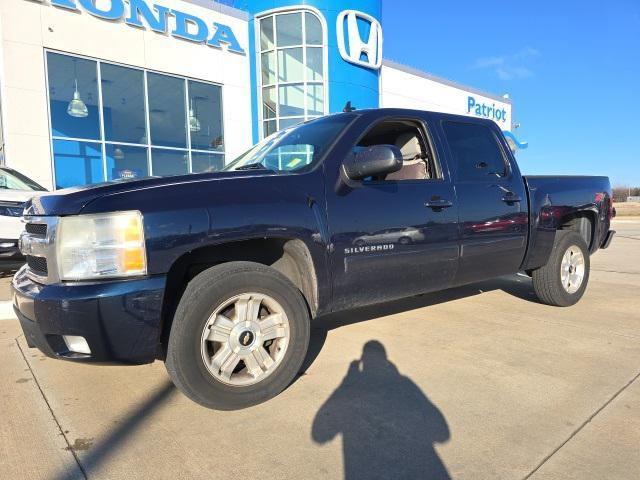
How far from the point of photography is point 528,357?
342 centimetres

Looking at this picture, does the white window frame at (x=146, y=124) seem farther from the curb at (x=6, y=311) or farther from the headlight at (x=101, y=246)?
the headlight at (x=101, y=246)

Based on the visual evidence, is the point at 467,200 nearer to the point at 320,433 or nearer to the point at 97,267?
the point at 320,433

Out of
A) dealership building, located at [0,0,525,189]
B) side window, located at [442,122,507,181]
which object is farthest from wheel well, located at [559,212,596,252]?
dealership building, located at [0,0,525,189]

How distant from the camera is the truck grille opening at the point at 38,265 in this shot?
2.55 metres

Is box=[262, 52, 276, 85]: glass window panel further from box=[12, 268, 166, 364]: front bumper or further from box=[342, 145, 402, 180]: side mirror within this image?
box=[12, 268, 166, 364]: front bumper

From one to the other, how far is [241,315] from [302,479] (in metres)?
0.97

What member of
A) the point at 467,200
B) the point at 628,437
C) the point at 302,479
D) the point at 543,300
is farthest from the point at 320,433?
the point at 543,300

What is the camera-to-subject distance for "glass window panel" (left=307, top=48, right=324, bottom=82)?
16.4 m

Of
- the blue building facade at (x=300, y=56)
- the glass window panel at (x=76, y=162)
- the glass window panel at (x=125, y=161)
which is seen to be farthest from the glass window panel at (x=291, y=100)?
the glass window panel at (x=76, y=162)

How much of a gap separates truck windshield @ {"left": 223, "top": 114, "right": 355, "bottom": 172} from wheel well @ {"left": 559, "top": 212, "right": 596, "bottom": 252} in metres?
3.15

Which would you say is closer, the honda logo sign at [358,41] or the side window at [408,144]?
the side window at [408,144]

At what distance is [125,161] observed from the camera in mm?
13695

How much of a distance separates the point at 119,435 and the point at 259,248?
52.5 inches

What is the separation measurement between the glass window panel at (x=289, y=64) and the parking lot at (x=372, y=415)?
1425cm
